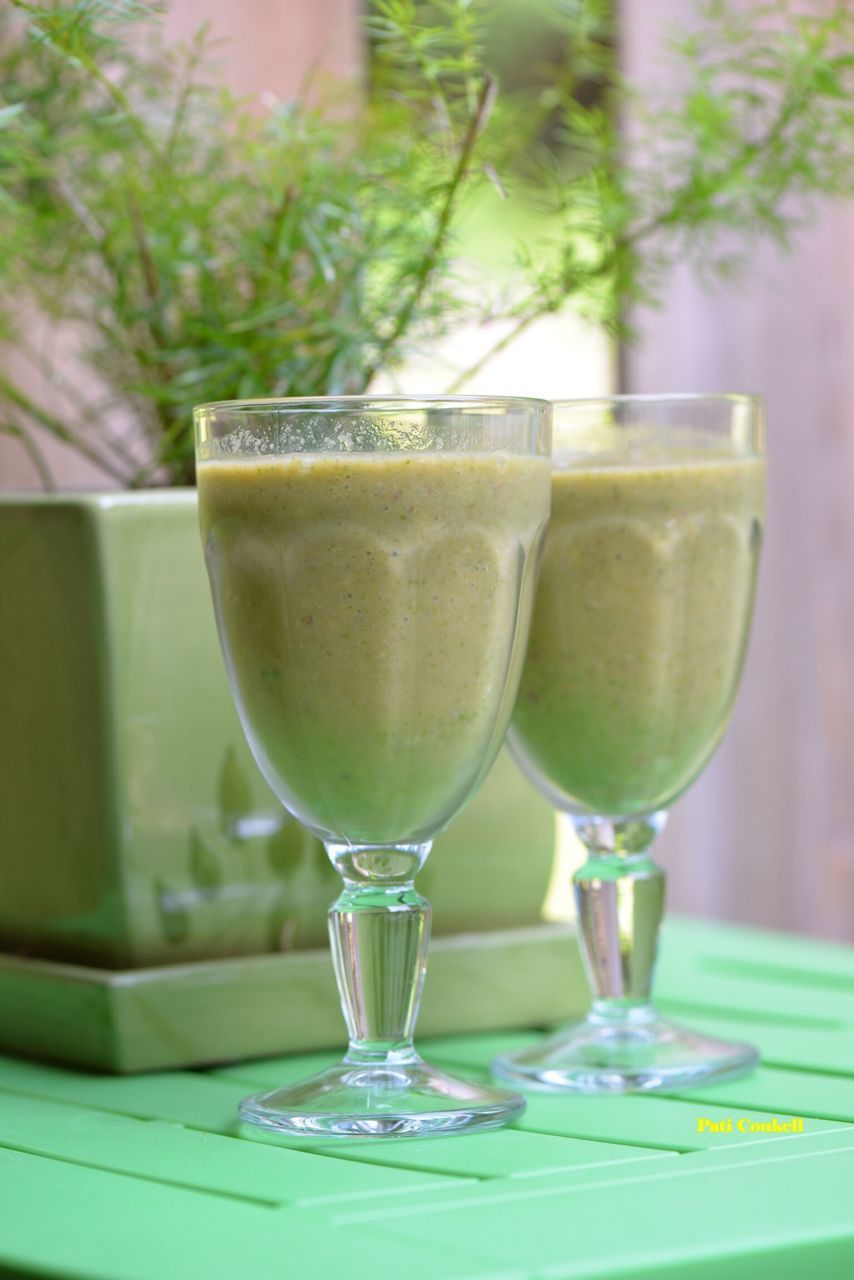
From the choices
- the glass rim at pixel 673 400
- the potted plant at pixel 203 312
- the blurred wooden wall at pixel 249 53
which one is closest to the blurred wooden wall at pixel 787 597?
the blurred wooden wall at pixel 249 53

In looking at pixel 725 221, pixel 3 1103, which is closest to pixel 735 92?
pixel 725 221

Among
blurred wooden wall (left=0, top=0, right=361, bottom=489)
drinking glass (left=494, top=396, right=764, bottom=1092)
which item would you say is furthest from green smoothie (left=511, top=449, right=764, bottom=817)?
blurred wooden wall (left=0, top=0, right=361, bottom=489)

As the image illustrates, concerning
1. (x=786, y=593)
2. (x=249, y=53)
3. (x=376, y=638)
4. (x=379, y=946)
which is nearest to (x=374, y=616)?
(x=376, y=638)

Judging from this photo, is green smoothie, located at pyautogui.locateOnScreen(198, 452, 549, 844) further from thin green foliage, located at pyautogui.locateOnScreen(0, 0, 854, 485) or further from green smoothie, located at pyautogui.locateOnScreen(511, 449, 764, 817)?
thin green foliage, located at pyautogui.locateOnScreen(0, 0, 854, 485)

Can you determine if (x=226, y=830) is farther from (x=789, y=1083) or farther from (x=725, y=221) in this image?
(x=725, y=221)

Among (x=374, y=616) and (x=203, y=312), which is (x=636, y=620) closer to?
(x=374, y=616)

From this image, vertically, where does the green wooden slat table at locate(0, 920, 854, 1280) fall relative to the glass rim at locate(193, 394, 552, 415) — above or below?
below
